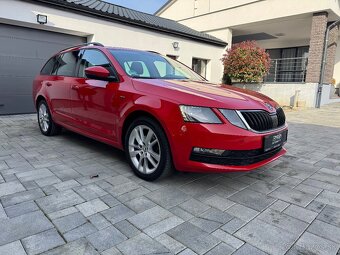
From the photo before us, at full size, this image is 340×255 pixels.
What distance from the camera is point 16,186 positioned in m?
2.84

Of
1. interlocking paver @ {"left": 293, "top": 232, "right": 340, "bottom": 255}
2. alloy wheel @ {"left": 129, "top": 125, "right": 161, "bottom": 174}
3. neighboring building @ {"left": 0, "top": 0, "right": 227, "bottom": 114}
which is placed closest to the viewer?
interlocking paver @ {"left": 293, "top": 232, "right": 340, "bottom": 255}

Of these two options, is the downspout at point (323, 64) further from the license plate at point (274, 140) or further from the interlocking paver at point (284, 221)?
the interlocking paver at point (284, 221)

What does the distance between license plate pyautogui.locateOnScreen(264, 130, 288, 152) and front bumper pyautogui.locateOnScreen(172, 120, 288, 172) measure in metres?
0.07

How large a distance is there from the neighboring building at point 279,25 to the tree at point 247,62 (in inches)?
49.1

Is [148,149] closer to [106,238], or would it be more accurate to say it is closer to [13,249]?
[106,238]

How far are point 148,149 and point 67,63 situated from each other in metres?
2.43

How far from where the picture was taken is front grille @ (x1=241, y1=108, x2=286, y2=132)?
8.62 ft

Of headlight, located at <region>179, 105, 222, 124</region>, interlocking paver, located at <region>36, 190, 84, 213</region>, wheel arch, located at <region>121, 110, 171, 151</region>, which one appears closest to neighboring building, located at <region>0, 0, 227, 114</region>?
wheel arch, located at <region>121, 110, 171, 151</region>

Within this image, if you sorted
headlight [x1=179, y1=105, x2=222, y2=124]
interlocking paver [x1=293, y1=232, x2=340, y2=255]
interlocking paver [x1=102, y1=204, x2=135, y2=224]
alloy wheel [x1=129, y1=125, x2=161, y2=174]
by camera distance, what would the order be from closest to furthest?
interlocking paver [x1=293, y1=232, x2=340, y2=255], interlocking paver [x1=102, y1=204, x2=135, y2=224], headlight [x1=179, y1=105, x2=222, y2=124], alloy wheel [x1=129, y1=125, x2=161, y2=174]

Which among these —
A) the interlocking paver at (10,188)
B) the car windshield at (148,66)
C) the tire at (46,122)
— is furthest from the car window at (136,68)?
the tire at (46,122)

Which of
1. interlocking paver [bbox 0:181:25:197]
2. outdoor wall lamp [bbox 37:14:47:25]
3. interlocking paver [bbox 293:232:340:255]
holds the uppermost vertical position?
outdoor wall lamp [bbox 37:14:47:25]

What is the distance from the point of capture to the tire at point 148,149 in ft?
9.16

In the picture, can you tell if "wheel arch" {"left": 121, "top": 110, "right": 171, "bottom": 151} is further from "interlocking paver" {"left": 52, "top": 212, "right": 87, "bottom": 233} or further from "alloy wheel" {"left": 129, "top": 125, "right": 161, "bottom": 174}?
"interlocking paver" {"left": 52, "top": 212, "right": 87, "bottom": 233}

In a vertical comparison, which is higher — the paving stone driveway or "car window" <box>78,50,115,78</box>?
"car window" <box>78,50,115,78</box>
